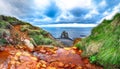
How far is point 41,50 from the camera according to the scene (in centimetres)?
1088

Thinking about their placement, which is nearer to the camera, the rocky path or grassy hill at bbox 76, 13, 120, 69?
grassy hill at bbox 76, 13, 120, 69

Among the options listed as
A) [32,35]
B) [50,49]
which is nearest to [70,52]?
[50,49]

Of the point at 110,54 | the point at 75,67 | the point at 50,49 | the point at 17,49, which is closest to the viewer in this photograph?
the point at 110,54

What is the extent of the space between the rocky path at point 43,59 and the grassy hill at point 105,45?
46 centimetres

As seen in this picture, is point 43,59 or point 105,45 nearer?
point 105,45

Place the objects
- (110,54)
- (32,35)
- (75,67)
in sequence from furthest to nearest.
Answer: (32,35)
(75,67)
(110,54)

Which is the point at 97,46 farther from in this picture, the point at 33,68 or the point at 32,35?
the point at 32,35

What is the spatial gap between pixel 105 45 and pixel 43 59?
3.15 m

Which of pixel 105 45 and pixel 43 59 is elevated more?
pixel 105 45

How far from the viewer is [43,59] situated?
31.1ft

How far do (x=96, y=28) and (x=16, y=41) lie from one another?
16.6 ft

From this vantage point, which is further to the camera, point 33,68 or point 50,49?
point 50,49

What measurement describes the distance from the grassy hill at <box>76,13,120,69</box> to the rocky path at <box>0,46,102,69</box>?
46 cm

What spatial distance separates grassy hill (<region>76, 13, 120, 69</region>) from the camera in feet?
26.0
